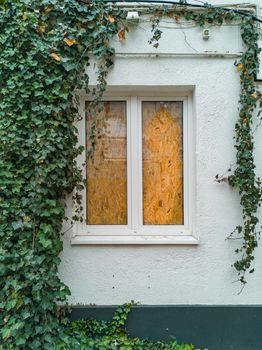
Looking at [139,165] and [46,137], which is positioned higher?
[46,137]

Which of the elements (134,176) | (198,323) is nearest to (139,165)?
(134,176)

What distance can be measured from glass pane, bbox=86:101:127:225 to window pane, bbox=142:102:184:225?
25 cm

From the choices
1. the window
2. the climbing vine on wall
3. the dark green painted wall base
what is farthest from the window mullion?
the dark green painted wall base

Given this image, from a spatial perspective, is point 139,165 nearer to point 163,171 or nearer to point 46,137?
point 163,171

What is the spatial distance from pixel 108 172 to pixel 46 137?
839mm

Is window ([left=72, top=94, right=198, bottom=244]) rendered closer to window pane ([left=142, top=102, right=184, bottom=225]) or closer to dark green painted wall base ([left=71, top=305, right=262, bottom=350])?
window pane ([left=142, top=102, right=184, bottom=225])

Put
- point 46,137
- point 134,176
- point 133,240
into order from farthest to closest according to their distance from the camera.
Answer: point 134,176
point 133,240
point 46,137

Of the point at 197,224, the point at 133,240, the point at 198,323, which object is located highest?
the point at 197,224

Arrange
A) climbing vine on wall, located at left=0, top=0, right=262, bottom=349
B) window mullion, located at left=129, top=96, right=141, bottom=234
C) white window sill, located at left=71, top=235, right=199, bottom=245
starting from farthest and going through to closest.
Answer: window mullion, located at left=129, top=96, right=141, bottom=234 → white window sill, located at left=71, top=235, right=199, bottom=245 → climbing vine on wall, located at left=0, top=0, right=262, bottom=349

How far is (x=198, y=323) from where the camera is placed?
335 centimetres

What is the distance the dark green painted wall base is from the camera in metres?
3.35

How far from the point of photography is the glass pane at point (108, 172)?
354cm

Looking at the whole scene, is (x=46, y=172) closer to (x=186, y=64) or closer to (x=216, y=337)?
(x=186, y=64)

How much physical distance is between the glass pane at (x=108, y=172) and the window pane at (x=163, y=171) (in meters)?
0.25
